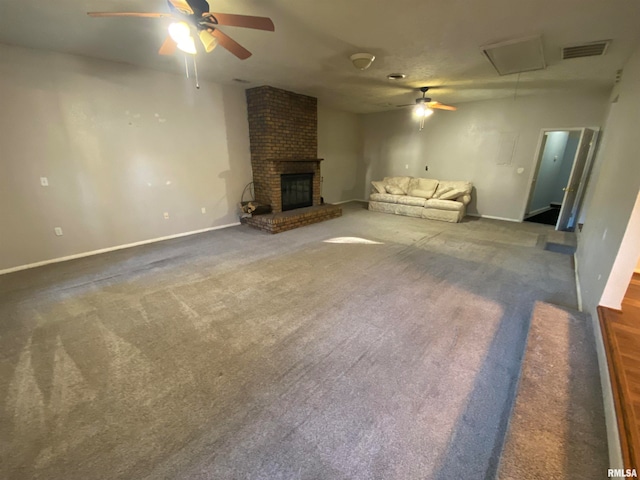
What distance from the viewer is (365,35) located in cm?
279

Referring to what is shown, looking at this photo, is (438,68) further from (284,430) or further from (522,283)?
(284,430)

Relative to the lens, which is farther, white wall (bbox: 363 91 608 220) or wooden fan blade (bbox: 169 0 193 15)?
white wall (bbox: 363 91 608 220)

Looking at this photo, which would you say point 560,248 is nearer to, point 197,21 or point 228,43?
point 228,43

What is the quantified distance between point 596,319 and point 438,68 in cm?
355

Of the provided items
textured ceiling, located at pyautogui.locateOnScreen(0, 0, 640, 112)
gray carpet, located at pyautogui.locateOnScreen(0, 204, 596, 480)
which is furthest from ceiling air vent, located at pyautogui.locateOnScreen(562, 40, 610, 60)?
gray carpet, located at pyautogui.locateOnScreen(0, 204, 596, 480)

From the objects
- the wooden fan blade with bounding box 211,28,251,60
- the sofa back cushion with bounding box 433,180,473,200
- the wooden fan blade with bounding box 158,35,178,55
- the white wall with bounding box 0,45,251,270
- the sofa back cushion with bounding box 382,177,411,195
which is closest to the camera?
the wooden fan blade with bounding box 211,28,251,60

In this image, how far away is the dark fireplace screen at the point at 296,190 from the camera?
5.83 metres

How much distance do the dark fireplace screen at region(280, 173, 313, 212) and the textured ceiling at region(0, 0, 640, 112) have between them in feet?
6.29

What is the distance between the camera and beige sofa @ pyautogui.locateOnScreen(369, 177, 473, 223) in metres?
6.08

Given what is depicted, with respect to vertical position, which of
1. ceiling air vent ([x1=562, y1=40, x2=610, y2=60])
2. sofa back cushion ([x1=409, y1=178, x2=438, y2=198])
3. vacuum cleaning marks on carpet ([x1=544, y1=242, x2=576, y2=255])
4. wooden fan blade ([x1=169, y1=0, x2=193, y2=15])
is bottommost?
vacuum cleaning marks on carpet ([x1=544, y1=242, x2=576, y2=255])

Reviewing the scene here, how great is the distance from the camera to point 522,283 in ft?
10.3

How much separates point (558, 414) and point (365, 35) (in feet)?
11.2

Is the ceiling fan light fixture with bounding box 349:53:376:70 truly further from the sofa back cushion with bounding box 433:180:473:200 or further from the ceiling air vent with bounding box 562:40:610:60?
the sofa back cushion with bounding box 433:180:473:200

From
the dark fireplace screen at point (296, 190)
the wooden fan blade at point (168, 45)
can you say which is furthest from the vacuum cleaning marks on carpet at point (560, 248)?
the wooden fan blade at point (168, 45)
